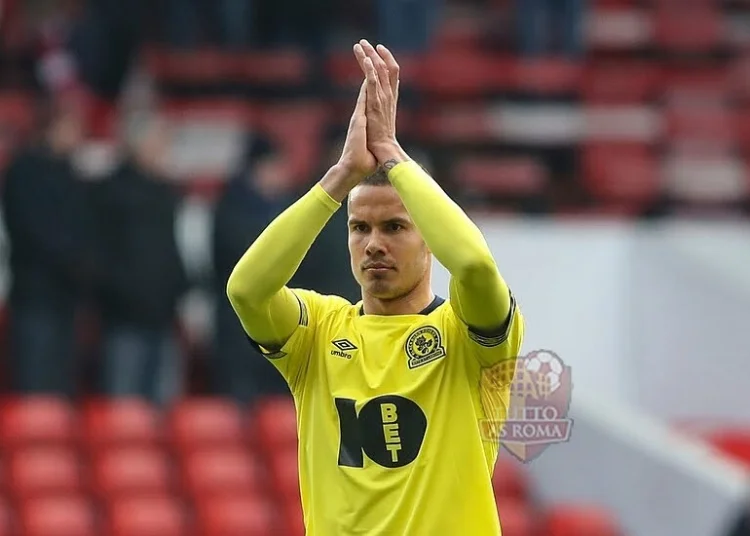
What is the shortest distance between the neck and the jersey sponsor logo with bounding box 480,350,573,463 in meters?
0.26

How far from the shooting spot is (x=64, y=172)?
24.5ft

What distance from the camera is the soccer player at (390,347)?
357 centimetres

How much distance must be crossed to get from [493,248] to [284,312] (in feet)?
17.8

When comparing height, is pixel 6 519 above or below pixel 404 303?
below

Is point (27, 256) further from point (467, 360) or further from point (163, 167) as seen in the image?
point (467, 360)

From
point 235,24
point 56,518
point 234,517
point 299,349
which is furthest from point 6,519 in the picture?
point 235,24

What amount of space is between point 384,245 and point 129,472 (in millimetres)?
4141

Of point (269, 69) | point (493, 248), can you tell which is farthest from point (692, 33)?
point (493, 248)

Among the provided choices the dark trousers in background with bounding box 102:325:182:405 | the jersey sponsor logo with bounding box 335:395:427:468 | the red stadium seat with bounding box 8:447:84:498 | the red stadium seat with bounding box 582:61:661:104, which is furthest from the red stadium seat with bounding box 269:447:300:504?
the red stadium seat with bounding box 582:61:661:104

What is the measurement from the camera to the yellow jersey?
11.8 feet

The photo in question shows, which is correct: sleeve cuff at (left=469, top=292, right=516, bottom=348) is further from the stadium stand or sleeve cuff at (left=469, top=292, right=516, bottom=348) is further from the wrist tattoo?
the stadium stand

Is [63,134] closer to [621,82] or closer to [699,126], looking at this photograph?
[621,82]

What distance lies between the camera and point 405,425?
363cm

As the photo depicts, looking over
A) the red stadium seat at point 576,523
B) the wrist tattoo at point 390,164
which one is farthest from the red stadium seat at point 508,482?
the wrist tattoo at point 390,164
